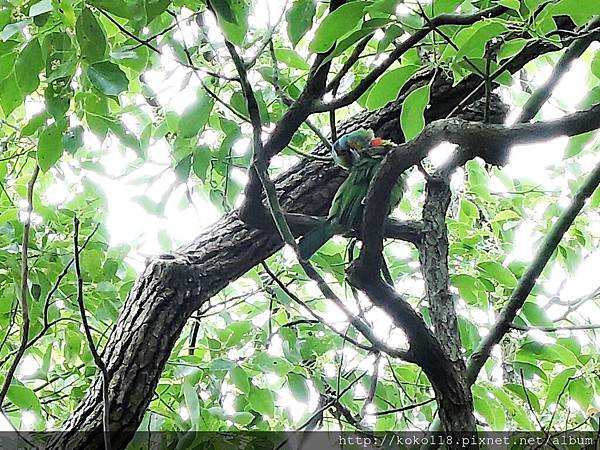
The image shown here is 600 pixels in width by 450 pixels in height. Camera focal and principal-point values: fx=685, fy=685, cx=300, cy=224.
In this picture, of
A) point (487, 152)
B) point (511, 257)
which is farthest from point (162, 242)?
point (487, 152)

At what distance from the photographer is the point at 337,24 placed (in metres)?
0.71

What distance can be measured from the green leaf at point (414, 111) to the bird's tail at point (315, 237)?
0.40 meters

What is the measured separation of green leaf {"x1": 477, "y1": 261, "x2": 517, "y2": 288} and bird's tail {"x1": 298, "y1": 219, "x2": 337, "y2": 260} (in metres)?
0.29

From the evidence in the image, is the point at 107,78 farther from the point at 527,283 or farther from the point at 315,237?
the point at 527,283

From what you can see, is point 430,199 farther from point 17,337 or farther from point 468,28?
point 17,337

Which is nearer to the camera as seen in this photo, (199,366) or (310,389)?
(199,366)

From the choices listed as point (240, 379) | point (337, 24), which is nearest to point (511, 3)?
point (337, 24)

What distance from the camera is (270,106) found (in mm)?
1327

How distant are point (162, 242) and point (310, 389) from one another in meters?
0.51

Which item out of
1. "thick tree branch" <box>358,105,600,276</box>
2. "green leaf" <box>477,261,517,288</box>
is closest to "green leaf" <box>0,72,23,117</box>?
"thick tree branch" <box>358,105,600,276</box>

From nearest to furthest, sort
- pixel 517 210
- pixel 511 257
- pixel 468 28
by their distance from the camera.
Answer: pixel 468 28, pixel 511 257, pixel 517 210

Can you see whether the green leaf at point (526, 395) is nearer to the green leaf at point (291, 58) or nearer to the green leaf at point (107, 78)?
the green leaf at point (291, 58)

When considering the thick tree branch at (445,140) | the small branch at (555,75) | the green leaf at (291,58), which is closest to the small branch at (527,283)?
the small branch at (555,75)

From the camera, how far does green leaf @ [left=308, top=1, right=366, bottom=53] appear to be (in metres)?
0.70
